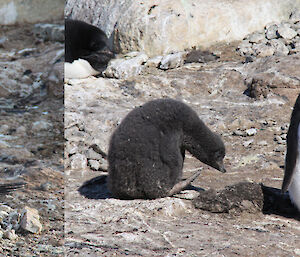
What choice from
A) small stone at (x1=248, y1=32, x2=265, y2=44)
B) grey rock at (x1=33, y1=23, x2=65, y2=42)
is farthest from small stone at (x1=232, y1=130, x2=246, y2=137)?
grey rock at (x1=33, y1=23, x2=65, y2=42)

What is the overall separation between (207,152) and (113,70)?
3614mm

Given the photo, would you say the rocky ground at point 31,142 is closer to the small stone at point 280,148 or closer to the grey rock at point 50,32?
the grey rock at point 50,32

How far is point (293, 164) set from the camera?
350 cm

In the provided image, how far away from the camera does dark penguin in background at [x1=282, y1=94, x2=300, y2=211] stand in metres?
3.49

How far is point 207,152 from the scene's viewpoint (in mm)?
3730

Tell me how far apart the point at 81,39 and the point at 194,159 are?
3499mm

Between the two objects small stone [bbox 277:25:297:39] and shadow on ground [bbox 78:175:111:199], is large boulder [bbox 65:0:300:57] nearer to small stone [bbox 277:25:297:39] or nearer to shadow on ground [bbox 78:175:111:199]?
small stone [bbox 277:25:297:39]

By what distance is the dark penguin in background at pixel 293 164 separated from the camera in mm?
3490

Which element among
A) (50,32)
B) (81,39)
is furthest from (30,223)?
(50,32)

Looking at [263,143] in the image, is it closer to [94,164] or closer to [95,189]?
[94,164]

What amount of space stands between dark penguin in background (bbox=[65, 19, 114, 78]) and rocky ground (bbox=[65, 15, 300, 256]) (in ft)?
0.86

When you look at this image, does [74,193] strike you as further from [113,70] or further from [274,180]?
[113,70]

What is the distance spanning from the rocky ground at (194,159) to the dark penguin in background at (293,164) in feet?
0.37

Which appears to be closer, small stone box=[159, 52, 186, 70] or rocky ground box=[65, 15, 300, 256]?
rocky ground box=[65, 15, 300, 256]
